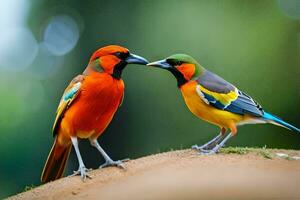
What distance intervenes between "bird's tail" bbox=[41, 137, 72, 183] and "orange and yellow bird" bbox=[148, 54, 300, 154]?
71cm

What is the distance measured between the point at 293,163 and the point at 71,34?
172 centimetres

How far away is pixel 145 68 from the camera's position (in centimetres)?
369

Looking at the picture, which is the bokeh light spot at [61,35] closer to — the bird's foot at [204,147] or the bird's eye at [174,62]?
the bird's eye at [174,62]

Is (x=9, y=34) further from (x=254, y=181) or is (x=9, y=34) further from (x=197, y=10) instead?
(x=254, y=181)

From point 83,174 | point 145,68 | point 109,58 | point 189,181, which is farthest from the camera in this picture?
point 145,68

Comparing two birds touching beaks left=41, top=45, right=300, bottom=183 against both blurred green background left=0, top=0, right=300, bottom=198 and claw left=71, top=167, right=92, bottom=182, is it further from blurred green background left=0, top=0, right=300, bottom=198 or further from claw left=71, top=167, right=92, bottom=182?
blurred green background left=0, top=0, right=300, bottom=198

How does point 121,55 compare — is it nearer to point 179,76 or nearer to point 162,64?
point 162,64

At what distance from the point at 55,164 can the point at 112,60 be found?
0.70 metres

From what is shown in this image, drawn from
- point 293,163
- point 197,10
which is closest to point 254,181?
point 293,163

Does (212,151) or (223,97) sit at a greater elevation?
(223,97)

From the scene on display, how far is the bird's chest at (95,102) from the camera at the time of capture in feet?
9.87

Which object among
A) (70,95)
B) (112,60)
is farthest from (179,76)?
(70,95)

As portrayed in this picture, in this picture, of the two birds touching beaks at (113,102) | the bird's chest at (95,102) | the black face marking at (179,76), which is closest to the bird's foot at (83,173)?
the two birds touching beaks at (113,102)

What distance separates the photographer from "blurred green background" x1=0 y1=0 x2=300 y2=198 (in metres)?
3.61
